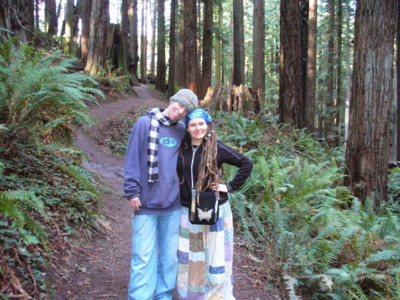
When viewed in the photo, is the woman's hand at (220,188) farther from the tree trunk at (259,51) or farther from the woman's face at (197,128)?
the tree trunk at (259,51)

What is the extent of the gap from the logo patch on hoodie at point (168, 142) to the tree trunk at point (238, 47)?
43.4 ft

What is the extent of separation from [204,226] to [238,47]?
1401cm

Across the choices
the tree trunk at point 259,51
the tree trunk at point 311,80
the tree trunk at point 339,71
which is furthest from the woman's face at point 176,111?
the tree trunk at point 339,71

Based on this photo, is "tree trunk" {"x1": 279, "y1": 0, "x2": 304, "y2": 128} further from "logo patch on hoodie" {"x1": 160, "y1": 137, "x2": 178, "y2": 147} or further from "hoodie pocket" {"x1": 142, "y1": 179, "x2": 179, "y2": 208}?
"hoodie pocket" {"x1": 142, "y1": 179, "x2": 179, "y2": 208}

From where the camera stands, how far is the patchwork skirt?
301cm

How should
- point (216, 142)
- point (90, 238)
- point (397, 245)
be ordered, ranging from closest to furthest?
point (216, 142)
point (90, 238)
point (397, 245)

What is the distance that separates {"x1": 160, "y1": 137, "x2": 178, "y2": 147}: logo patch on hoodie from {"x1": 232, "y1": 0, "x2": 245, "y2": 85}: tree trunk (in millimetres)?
13242

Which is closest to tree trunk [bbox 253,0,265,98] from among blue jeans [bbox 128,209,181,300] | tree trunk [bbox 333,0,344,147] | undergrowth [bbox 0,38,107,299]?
tree trunk [bbox 333,0,344,147]

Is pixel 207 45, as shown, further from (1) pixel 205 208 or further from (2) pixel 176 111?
(1) pixel 205 208

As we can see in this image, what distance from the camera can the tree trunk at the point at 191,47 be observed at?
14758 mm

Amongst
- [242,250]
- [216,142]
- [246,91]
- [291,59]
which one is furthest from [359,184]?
[246,91]

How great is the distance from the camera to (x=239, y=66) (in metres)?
16.0

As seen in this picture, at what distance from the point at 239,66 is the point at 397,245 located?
12.5 meters

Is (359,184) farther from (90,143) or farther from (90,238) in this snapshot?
(90,143)
